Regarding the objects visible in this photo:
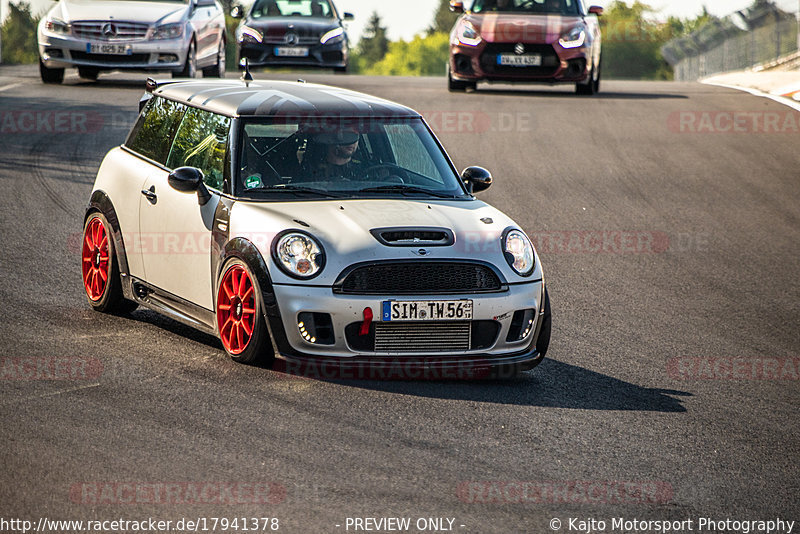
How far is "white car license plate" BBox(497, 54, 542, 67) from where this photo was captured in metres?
19.4

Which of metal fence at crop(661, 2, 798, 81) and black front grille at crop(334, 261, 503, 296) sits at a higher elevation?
black front grille at crop(334, 261, 503, 296)

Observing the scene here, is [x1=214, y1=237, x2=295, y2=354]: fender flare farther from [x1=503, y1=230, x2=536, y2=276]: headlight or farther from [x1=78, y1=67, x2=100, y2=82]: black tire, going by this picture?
[x1=78, y1=67, x2=100, y2=82]: black tire

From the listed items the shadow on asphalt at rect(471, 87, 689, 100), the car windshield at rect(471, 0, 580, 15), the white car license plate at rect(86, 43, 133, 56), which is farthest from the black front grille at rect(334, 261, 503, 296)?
the shadow on asphalt at rect(471, 87, 689, 100)

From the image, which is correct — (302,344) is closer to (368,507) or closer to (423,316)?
(423,316)

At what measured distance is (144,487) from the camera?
499 cm

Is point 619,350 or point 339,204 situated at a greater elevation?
point 339,204

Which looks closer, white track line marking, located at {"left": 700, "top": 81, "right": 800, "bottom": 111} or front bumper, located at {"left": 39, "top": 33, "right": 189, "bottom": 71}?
front bumper, located at {"left": 39, "top": 33, "right": 189, "bottom": 71}

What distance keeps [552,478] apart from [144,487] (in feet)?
5.70

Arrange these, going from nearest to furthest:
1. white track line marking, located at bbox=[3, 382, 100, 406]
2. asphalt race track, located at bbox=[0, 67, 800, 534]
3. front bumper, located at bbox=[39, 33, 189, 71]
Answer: asphalt race track, located at bbox=[0, 67, 800, 534] → white track line marking, located at bbox=[3, 382, 100, 406] → front bumper, located at bbox=[39, 33, 189, 71]

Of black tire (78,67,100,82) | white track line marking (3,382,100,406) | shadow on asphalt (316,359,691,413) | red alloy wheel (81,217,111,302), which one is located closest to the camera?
white track line marking (3,382,100,406)

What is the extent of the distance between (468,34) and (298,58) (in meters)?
5.58

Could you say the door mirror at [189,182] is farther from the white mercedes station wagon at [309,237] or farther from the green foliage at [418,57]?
the green foliage at [418,57]

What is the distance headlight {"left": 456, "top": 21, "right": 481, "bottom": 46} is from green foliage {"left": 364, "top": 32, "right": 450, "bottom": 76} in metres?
165

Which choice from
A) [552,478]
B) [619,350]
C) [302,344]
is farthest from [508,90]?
[552,478]
